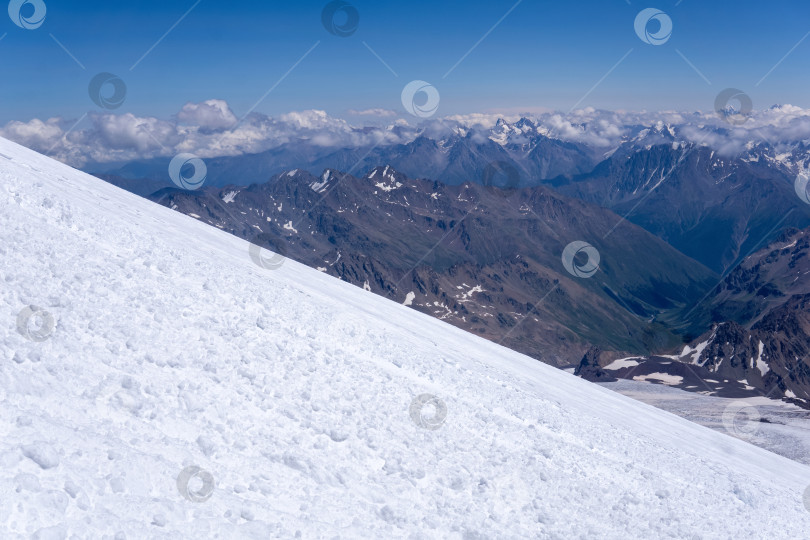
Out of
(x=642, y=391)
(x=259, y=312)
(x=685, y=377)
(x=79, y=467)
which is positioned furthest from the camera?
(x=685, y=377)

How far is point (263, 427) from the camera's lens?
15.5m

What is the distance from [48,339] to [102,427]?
3714 mm

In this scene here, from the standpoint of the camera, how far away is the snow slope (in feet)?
39.9

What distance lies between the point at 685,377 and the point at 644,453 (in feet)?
464

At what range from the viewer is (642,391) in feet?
409

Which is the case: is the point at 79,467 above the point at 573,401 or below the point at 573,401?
below

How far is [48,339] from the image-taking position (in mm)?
15375

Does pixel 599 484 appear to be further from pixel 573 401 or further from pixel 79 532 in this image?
pixel 79 532

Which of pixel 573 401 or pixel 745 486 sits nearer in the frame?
pixel 745 486

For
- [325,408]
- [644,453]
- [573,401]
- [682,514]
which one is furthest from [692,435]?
[325,408]

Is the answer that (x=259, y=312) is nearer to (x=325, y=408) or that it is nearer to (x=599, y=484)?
(x=325, y=408)

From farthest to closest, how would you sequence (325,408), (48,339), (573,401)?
(573,401), (325,408), (48,339)

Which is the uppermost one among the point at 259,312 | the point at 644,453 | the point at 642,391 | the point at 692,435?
the point at 642,391

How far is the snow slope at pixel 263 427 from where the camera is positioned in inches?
479
